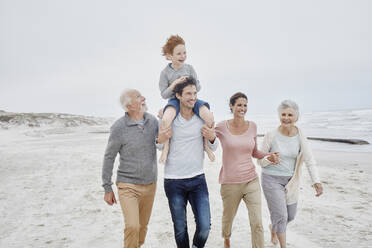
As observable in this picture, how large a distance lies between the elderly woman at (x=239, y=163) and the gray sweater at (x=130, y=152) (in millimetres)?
1122

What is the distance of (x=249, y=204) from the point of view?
12.2 ft

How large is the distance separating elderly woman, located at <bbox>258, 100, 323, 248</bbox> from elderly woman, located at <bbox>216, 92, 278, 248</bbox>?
0.76ft

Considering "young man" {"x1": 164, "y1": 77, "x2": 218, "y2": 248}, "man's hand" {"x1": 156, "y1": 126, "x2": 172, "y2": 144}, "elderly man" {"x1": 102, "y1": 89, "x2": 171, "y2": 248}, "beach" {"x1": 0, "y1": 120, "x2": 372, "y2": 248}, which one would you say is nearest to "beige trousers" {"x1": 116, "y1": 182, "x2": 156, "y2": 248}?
"elderly man" {"x1": 102, "y1": 89, "x2": 171, "y2": 248}

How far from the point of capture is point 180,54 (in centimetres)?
374

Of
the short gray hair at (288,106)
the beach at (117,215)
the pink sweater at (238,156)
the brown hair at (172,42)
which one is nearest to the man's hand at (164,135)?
the pink sweater at (238,156)

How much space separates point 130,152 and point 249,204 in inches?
71.5

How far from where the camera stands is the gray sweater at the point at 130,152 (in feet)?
11.1

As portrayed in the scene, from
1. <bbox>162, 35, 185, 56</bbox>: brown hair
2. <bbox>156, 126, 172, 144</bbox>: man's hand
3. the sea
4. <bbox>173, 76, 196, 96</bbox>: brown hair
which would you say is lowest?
the sea

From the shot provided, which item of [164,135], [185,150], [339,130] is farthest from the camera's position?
[339,130]

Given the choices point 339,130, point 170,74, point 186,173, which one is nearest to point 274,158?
point 186,173

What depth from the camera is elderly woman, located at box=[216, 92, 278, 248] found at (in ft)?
12.3

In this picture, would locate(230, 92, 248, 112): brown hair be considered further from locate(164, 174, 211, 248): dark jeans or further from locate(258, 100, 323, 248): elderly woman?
locate(164, 174, 211, 248): dark jeans

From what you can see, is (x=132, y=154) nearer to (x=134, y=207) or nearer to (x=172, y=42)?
(x=134, y=207)

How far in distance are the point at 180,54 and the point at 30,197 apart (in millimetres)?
6255
